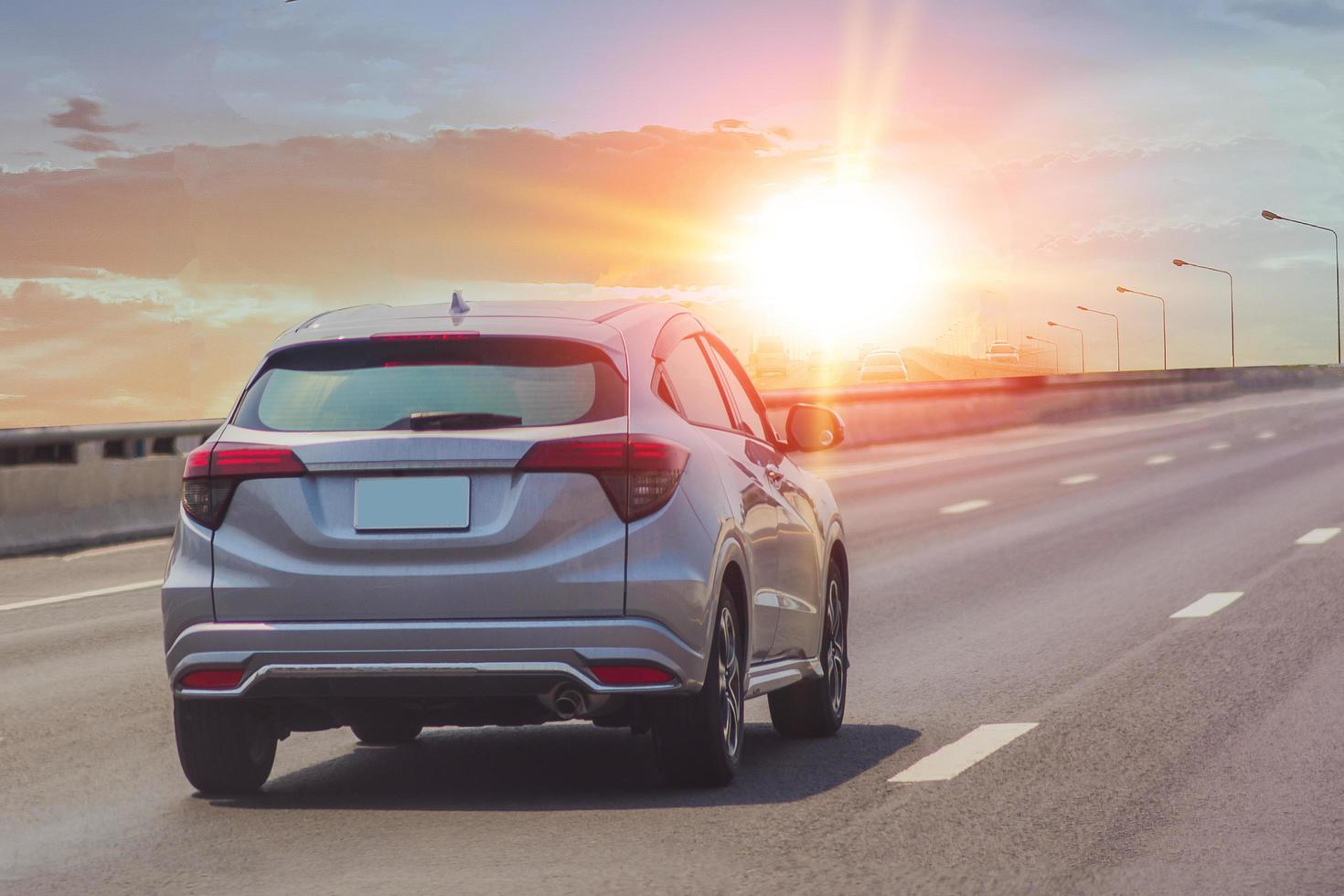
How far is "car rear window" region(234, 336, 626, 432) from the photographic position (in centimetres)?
668

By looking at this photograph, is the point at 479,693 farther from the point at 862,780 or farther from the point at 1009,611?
the point at 1009,611

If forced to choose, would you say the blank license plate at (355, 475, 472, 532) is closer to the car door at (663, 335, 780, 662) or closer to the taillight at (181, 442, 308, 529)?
the taillight at (181, 442, 308, 529)

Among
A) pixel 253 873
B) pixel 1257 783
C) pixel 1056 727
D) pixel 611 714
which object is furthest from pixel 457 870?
pixel 1056 727

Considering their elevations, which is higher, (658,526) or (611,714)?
(658,526)

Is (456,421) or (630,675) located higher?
(456,421)

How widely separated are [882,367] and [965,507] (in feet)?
167

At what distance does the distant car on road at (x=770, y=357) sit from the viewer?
205ft

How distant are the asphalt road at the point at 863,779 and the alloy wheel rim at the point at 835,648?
7.9 inches

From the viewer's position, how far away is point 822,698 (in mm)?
8430

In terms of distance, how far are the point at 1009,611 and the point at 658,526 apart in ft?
23.1

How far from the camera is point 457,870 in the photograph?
5.87 meters

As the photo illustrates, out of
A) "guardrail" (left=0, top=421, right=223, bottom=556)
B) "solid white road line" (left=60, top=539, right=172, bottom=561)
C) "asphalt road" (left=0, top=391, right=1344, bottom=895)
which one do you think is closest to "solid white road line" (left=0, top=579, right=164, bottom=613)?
"asphalt road" (left=0, top=391, right=1344, bottom=895)

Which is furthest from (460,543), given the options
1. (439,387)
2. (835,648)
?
(835,648)

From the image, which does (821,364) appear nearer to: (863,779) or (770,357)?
(770,357)
